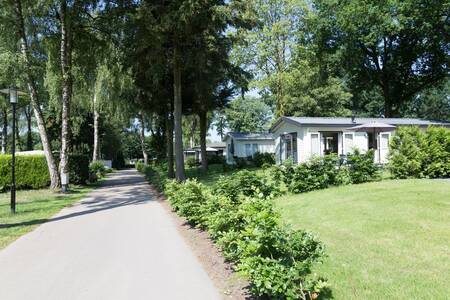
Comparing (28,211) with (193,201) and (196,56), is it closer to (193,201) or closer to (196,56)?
(193,201)

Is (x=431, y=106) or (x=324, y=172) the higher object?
(x=431, y=106)

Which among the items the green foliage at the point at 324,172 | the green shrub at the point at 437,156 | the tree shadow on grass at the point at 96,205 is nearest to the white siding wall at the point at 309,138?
the green shrub at the point at 437,156

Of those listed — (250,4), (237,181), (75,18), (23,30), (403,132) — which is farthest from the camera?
(75,18)

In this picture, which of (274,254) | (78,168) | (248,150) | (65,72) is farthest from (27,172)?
(248,150)

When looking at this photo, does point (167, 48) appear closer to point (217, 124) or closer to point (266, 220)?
point (266, 220)

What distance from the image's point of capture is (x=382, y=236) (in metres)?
6.38

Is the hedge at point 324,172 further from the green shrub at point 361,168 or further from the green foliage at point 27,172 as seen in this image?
the green foliage at point 27,172

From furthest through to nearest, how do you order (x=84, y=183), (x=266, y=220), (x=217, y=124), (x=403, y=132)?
(x=217, y=124), (x=84, y=183), (x=403, y=132), (x=266, y=220)

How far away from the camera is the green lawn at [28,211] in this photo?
9.04 metres

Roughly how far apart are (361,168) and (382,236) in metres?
6.32

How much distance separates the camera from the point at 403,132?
13273 mm

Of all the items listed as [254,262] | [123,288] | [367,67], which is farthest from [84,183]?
[367,67]

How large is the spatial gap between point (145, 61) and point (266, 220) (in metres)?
14.6

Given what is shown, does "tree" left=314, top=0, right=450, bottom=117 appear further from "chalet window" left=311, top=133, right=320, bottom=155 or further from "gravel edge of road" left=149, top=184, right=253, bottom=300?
"gravel edge of road" left=149, top=184, right=253, bottom=300
